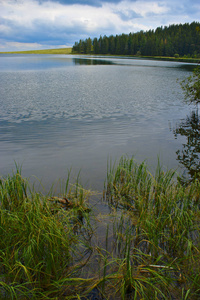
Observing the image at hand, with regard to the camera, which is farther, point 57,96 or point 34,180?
point 57,96

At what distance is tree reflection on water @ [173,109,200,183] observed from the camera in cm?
888

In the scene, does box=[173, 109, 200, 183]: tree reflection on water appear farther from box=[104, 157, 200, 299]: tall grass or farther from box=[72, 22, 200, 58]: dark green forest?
box=[72, 22, 200, 58]: dark green forest

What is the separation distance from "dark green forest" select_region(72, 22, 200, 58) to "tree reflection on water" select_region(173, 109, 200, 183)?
140113 mm

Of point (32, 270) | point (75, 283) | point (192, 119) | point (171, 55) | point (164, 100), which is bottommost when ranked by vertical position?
point (75, 283)

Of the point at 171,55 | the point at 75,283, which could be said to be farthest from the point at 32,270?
the point at 171,55

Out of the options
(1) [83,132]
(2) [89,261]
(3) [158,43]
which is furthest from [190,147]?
(3) [158,43]

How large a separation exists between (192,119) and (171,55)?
514ft

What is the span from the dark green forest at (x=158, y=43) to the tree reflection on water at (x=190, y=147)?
140 meters

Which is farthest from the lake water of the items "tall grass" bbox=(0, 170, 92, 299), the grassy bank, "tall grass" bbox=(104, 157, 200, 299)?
"tall grass" bbox=(0, 170, 92, 299)

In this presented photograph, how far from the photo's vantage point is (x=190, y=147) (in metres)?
11.9

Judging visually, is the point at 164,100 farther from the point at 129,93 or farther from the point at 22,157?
the point at 22,157

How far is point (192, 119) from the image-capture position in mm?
17391

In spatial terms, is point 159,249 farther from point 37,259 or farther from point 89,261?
point 37,259

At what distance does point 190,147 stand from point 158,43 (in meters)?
163
